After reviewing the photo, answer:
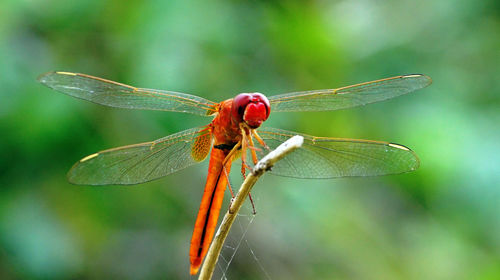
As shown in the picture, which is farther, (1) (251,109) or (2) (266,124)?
(2) (266,124)

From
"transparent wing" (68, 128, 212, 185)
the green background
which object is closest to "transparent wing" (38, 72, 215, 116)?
"transparent wing" (68, 128, 212, 185)

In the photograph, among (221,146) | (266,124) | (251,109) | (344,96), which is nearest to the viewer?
(251,109)

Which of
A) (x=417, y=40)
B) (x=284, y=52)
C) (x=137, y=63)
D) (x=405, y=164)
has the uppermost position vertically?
(x=417, y=40)

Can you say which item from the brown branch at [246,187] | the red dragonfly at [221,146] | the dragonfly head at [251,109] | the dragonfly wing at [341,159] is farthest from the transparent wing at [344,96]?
the brown branch at [246,187]

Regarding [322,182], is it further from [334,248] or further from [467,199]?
[467,199]

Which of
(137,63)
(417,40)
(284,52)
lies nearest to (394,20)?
(417,40)

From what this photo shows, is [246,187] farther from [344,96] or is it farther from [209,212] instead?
[344,96]

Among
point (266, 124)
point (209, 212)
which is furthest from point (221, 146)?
point (266, 124)

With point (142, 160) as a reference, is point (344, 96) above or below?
above

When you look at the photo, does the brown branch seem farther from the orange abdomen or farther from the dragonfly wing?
the dragonfly wing
